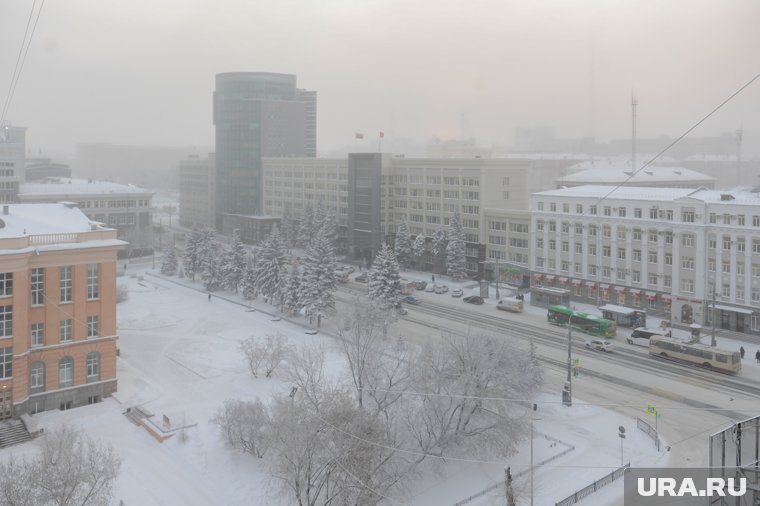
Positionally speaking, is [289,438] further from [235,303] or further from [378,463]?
Result: [235,303]

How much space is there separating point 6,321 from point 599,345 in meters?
26.9

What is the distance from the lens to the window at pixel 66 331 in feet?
84.3

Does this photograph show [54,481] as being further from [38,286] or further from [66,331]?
[38,286]

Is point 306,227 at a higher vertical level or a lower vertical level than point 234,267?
higher

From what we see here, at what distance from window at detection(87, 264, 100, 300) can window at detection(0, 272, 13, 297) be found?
3104 millimetres

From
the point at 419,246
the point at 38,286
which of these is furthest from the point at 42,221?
the point at 419,246

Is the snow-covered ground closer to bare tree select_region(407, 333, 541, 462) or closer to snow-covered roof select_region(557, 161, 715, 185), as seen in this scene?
bare tree select_region(407, 333, 541, 462)

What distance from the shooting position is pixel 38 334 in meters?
25.2

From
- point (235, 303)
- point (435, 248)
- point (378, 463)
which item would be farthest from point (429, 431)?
point (435, 248)

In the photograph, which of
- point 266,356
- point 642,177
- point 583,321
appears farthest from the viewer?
point 642,177

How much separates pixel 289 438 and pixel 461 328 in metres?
21.7

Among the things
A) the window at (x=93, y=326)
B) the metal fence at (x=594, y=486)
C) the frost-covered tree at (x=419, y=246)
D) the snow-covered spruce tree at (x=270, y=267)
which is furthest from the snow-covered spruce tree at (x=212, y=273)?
the metal fence at (x=594, y=486)

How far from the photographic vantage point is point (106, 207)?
236ft

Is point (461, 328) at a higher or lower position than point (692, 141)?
lower
